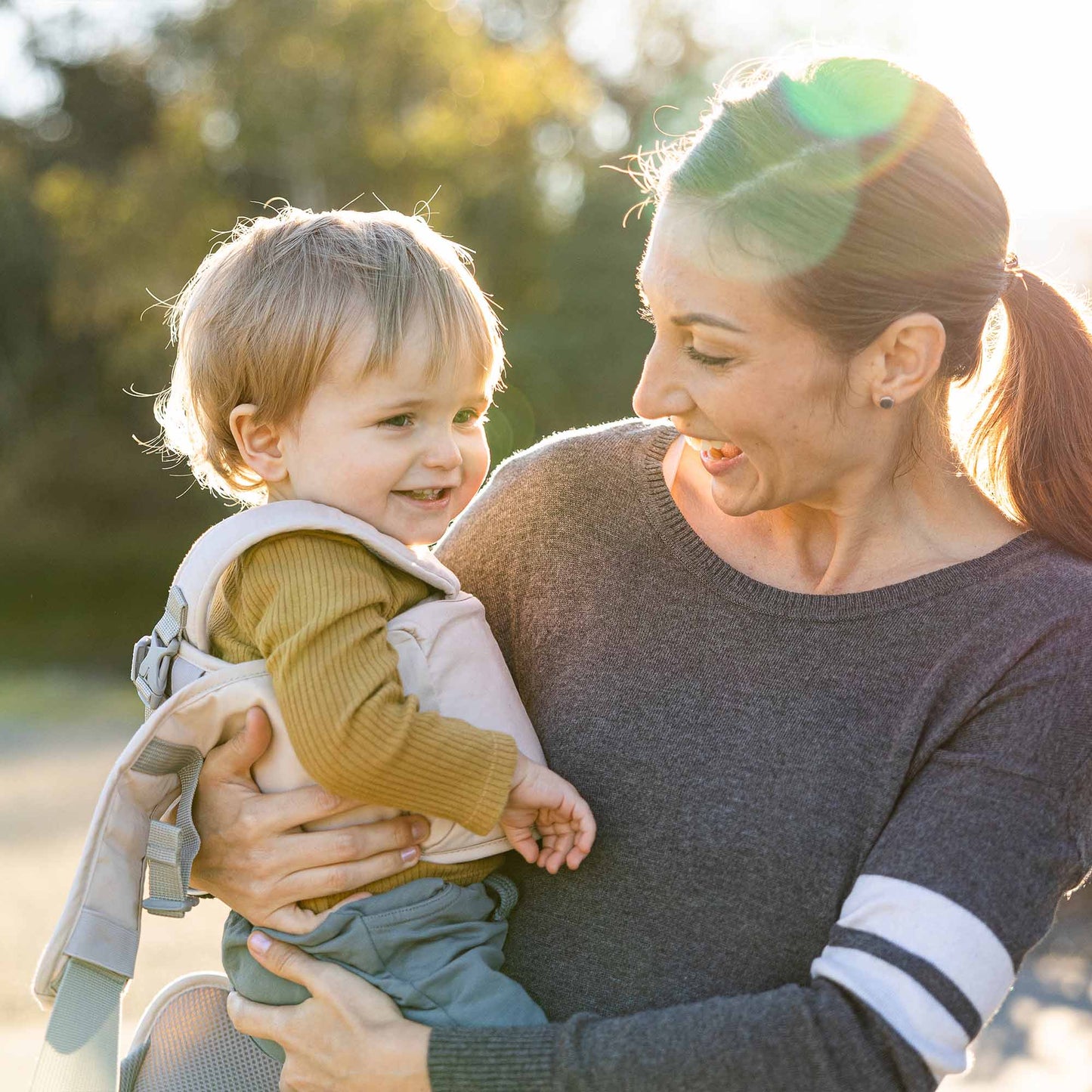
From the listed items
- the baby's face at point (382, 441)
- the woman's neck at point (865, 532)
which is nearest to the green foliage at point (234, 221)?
the woman's neck at point (865, 532)

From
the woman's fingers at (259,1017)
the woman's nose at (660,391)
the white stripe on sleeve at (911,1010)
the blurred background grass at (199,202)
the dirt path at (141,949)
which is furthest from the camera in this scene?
the blurred background grass at (199,202)

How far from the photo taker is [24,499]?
13125mm

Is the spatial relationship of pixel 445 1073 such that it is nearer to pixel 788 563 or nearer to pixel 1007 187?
pixel 788 563

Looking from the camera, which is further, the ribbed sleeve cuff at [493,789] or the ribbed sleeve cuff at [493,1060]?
the ribbed sleeve cuff at [493,789]

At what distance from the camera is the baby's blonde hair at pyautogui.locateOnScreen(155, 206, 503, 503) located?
1706 mm

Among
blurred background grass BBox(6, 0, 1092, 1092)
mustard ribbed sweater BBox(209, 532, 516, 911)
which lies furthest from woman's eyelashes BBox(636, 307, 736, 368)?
blurred background grass BBox(6, 0, 1092, 1092)

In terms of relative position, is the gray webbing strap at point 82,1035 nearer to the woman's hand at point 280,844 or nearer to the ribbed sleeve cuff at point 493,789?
the woman's hand at point 280,844

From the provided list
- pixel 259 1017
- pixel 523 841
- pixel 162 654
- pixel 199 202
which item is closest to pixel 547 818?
pixel 523 841

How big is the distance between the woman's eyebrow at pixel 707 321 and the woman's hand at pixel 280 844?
2.55ft

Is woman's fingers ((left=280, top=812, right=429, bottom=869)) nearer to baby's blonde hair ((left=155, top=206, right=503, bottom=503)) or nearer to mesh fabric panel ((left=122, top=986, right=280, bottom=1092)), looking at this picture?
mesh fabric panel ((left=122, top=986, right=280, bottom=1092))

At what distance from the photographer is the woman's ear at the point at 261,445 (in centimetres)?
177

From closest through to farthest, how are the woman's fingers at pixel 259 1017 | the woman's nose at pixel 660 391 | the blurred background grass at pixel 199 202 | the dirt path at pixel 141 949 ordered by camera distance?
the woman's fingers at pixel 259 1017 → the woman's nose at pixel 660 391 → the dirt path at pixel 141 949 → the blurred background grass at pixel 199 202

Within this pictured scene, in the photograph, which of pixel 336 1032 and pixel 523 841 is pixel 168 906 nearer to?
pixel 336 1032

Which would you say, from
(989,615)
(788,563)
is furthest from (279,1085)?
(989,615)
